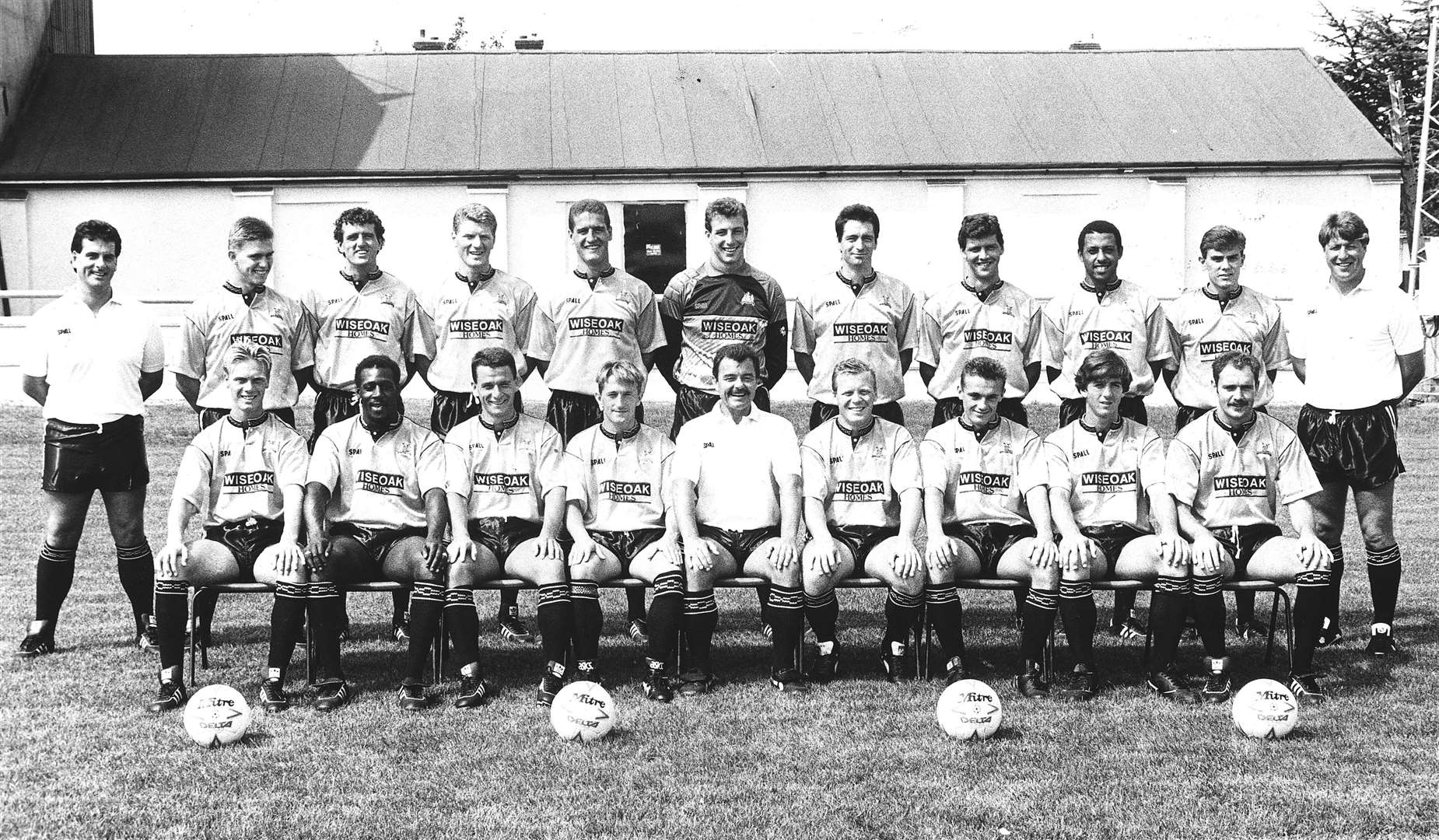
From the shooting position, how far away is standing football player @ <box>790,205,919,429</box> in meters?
A: 6.52

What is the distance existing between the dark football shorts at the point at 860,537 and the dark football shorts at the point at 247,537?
7.91 ft

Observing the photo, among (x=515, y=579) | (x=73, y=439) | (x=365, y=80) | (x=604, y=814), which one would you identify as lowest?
(x=604, y=814)

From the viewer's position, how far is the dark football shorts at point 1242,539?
19.1 ft

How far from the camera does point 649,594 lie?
7.84 m

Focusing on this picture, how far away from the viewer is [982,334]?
6.52 m

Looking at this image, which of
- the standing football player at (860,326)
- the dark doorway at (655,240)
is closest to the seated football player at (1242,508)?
the standing football player at (860,326)

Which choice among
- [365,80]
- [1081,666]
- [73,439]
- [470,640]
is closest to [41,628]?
[73,439]

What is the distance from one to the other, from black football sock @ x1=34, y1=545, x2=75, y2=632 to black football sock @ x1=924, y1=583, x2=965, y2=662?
4.01 metres

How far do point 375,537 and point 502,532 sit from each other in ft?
1.77

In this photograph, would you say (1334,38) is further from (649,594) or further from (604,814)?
(604,814)

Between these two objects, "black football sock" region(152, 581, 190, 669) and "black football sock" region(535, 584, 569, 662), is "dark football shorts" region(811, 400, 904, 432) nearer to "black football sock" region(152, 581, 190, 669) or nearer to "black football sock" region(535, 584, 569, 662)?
"black football sock" region(535, 584, 569, 662)

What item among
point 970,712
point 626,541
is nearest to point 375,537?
point 626,541

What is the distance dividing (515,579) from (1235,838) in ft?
9.84

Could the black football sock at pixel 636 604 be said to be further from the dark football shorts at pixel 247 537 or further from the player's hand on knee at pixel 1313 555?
the player's hand on knee at pixel 1313 555
